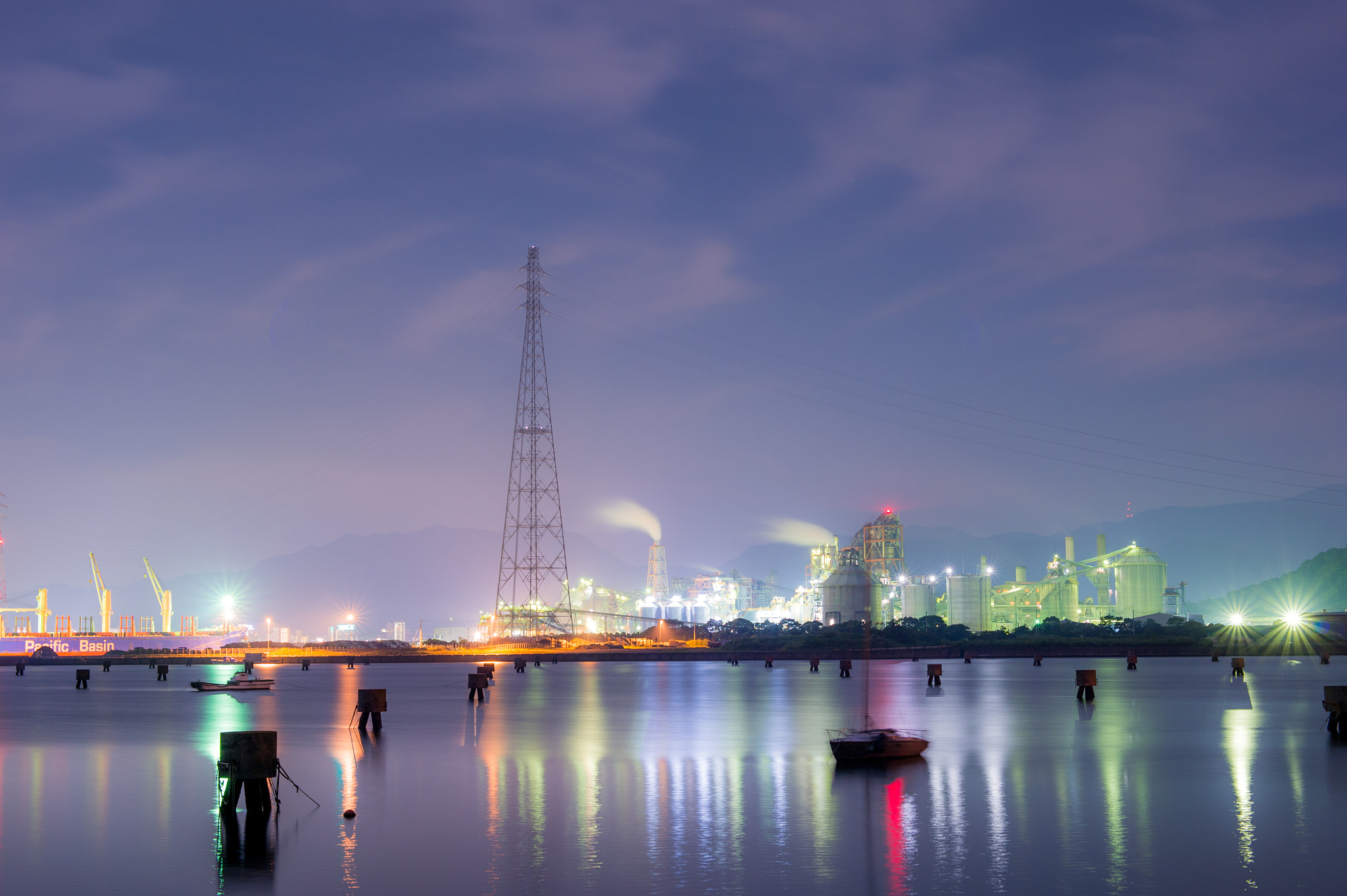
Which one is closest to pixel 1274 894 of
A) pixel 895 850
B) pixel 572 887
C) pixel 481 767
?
pixel 895 850

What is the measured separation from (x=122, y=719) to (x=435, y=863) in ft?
170

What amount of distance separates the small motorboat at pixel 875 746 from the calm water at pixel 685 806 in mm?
965

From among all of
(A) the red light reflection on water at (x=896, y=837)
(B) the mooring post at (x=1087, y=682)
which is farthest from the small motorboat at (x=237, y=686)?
(A) the red light reflection on water at (x=896, y=837)

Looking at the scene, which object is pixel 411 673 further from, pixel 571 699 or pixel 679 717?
pixel 679 717

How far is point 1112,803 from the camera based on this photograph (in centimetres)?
3278

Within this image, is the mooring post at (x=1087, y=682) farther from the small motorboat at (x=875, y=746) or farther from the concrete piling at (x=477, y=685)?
the concrete piling at (x=477, y=685)

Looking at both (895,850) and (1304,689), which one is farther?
(1304,689)

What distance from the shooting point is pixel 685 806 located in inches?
1286

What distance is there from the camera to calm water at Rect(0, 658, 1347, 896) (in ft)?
77.6

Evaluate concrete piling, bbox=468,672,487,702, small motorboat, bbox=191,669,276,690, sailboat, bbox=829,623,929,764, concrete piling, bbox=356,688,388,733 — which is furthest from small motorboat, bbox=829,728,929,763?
small motorboat, bbox=191,669,276,690

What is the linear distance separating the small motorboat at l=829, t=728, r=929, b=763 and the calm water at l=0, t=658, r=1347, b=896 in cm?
96

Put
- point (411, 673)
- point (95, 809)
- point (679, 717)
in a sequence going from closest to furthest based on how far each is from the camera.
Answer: point (95, 809)
point (679, 717)
point (411, 673)

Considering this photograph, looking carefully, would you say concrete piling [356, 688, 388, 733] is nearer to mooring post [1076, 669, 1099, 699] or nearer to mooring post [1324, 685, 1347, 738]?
mooring post [1324, 685, 1347, 738]

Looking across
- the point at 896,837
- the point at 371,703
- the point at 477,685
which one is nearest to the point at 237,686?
the point at 477,685
